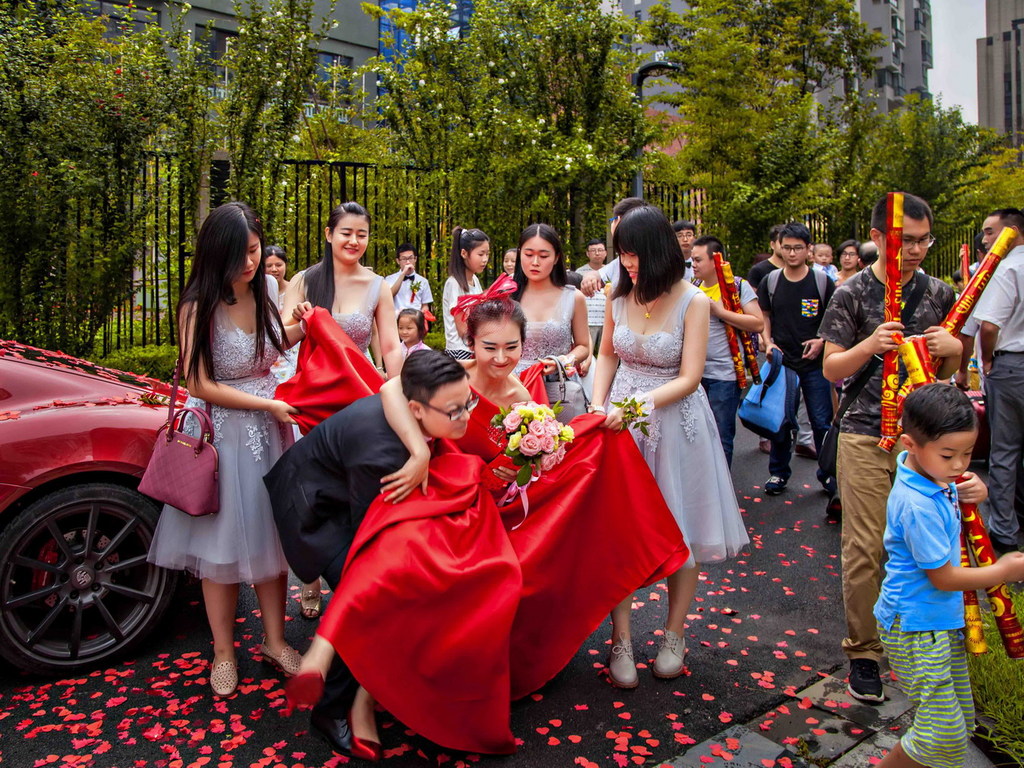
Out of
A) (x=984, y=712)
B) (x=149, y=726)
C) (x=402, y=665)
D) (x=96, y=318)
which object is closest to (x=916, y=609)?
(x=984, y=712)

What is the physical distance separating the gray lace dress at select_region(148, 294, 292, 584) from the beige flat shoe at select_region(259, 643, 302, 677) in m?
0.42

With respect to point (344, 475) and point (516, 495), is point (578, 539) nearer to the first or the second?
point (516, 495)

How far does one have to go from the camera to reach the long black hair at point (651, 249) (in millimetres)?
4203

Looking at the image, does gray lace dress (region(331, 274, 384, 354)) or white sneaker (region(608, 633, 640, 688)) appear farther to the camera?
gray lace dress (region(331, 274, 384, 354))

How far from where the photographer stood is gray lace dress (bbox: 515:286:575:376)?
526cm

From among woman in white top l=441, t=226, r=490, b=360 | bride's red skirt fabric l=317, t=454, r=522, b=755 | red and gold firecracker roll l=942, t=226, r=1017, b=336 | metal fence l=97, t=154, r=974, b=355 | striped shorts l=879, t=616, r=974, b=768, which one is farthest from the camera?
metal fence l=97, t=154, r=974, b=355

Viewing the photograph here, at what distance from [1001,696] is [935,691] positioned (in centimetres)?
97

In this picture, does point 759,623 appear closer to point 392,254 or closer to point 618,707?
point 618,707

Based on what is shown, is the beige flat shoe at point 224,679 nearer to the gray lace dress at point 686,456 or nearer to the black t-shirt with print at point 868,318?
the gray lace dress at point 686,456

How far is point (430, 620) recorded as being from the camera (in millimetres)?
3223

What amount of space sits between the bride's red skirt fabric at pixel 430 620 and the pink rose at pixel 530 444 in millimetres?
384

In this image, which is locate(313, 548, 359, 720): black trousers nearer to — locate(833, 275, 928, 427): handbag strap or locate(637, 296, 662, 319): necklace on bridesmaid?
locate(637, 296, 662, 319): necklace on bridesmaid

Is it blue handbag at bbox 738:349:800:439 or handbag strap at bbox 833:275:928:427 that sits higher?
handbag strap at bbox 833:275:928:427

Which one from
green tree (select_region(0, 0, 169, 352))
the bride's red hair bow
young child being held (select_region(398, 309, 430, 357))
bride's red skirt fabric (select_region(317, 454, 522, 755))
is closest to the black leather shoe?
bride's red skirt fabric (select_region(317, 454, 522, 755))
